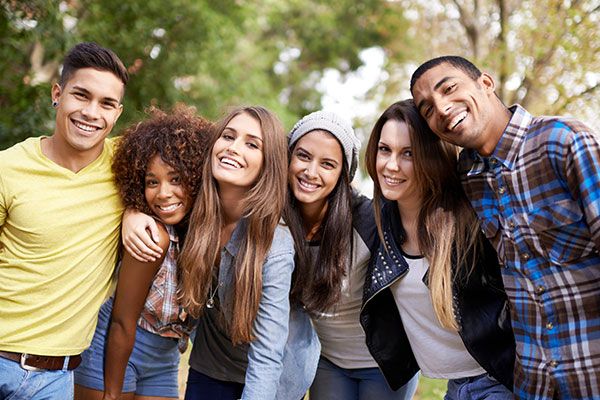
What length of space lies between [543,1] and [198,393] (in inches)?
402

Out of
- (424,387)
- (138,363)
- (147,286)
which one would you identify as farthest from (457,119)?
(424,387)

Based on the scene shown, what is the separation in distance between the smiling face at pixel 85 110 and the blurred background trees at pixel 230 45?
3053 mm

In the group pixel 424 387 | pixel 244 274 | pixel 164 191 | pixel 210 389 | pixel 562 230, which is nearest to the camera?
pixel 562 230

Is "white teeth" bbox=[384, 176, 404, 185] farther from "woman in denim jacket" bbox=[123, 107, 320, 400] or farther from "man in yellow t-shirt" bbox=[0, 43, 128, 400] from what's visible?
"man in yellow t-shirt" bbox=[0, 43, 128, 400]

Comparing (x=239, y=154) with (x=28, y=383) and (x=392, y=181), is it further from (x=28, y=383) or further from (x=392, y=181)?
(x=28, y=383)

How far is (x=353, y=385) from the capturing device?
3844 millimetres

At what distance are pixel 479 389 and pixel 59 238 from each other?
7.04 ft

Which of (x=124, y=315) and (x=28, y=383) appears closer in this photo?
(x=28, y=383)

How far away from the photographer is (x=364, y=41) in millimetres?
18297

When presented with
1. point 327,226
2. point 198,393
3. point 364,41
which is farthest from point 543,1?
point 198,393

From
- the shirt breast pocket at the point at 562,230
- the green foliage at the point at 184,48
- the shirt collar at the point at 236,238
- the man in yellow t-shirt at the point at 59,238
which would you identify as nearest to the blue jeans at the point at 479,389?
the shirt breast pocket at the point at 562,230

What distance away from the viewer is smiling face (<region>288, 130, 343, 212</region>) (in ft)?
11.5

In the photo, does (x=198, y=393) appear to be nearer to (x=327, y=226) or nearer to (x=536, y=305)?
(x=327, y=226)

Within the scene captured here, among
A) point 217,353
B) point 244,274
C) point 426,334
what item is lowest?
point 217,353
